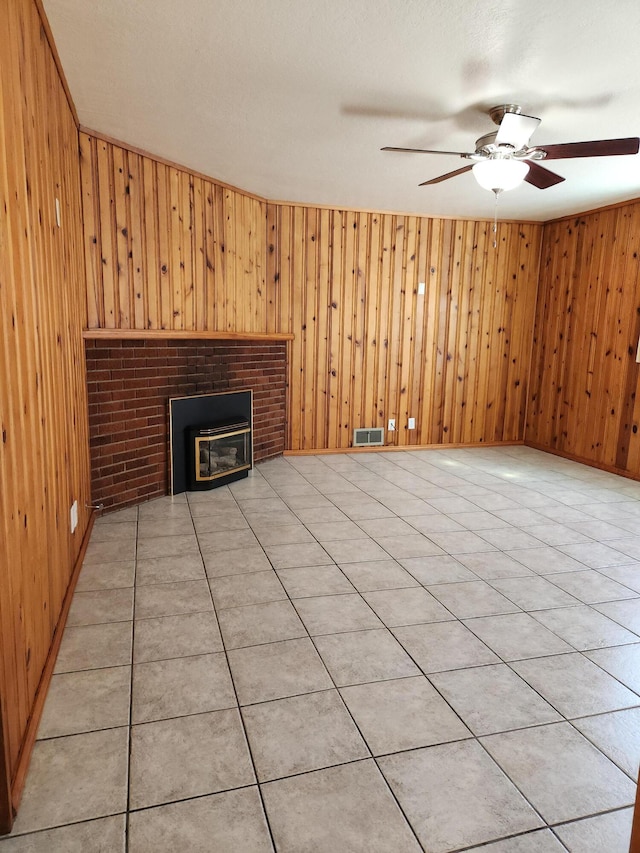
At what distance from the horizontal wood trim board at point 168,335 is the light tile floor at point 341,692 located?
1217 millimetres

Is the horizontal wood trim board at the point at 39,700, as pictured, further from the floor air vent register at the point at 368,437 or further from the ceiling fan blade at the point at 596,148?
the floor air vent register at the point at 368,437

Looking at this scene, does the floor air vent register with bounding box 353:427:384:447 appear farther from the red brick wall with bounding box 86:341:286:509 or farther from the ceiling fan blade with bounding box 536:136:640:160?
the ceiling fan blade with bounding box 536:136:640:160

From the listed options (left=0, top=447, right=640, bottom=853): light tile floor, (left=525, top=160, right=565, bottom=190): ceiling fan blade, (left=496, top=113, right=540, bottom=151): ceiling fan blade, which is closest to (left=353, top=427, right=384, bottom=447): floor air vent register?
(left=0, top=447, right=640, bottom=853): light tile floor

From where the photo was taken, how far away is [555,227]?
598 centimetres

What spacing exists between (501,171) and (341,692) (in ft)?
9.08

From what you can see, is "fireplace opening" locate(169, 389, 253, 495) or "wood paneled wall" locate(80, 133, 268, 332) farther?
"fireplace opening" locate(169, 389, 253, 495)

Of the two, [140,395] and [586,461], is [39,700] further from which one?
[586,461]

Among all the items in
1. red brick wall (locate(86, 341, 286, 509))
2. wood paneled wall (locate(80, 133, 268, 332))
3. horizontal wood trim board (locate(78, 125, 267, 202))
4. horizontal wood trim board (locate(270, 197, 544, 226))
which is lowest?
red brick wall (locate(86, 341, 286, 509))

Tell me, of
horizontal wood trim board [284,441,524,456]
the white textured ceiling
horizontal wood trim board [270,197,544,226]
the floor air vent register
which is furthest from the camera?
the floor air vent register

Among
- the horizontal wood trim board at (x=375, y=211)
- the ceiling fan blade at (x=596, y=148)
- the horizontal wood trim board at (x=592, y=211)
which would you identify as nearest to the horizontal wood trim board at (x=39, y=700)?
the ceiling fan blade at (x=596, y=148)

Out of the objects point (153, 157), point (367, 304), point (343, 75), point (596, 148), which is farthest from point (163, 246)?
point (596, 148)

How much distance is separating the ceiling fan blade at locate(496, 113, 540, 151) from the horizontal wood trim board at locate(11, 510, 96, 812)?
316 cm

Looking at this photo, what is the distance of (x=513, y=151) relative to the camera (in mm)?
3074

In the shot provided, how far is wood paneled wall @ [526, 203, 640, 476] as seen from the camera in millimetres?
5129
